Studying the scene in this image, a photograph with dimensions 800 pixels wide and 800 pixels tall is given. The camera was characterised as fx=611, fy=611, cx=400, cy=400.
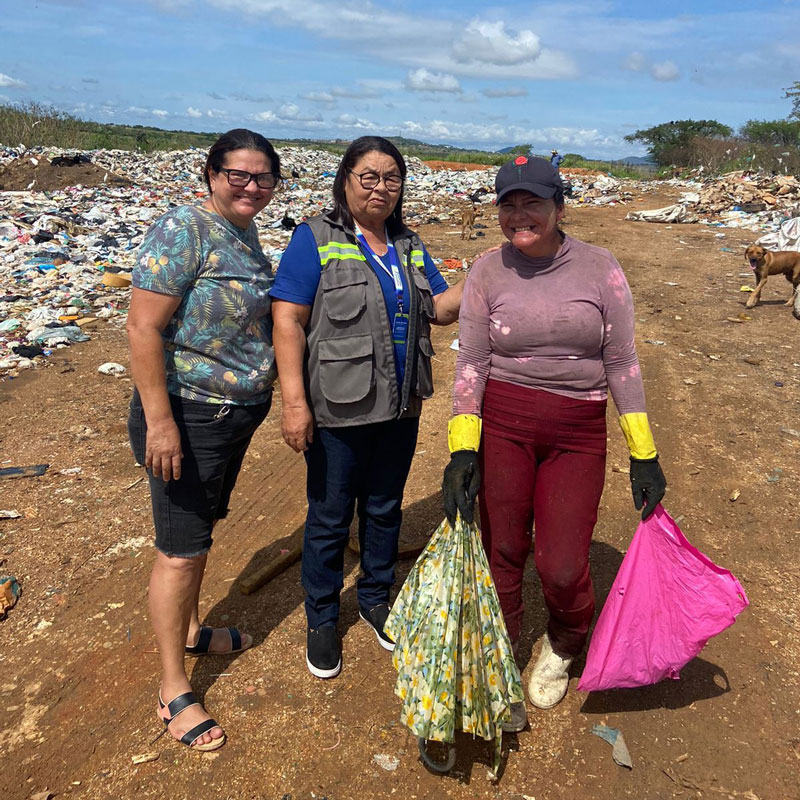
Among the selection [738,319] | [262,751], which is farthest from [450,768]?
[738,319]

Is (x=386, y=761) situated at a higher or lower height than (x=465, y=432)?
lower

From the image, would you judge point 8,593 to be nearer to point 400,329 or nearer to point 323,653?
point 323,653

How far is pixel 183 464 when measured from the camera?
1.98m

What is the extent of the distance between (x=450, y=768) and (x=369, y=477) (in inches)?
40.8

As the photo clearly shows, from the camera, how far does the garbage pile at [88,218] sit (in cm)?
688

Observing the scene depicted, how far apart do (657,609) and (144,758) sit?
6.02 feet

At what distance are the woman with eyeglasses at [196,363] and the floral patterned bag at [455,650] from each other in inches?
Result: 30.1

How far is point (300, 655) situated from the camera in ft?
8.46

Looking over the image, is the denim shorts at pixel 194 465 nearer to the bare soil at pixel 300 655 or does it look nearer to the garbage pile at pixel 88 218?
the bare soil at pixel 300 655

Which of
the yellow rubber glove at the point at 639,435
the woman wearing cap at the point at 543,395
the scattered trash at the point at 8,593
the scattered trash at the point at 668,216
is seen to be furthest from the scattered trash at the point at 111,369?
the scattered trash at the point at 668,216

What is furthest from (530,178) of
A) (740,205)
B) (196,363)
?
(740,205)

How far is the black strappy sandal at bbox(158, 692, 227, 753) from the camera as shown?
6.96ft

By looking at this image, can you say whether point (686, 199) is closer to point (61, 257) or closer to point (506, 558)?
point (61, 257)

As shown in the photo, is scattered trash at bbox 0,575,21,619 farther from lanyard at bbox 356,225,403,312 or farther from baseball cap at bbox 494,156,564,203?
baseball cap at bbox 494,156,564,203
